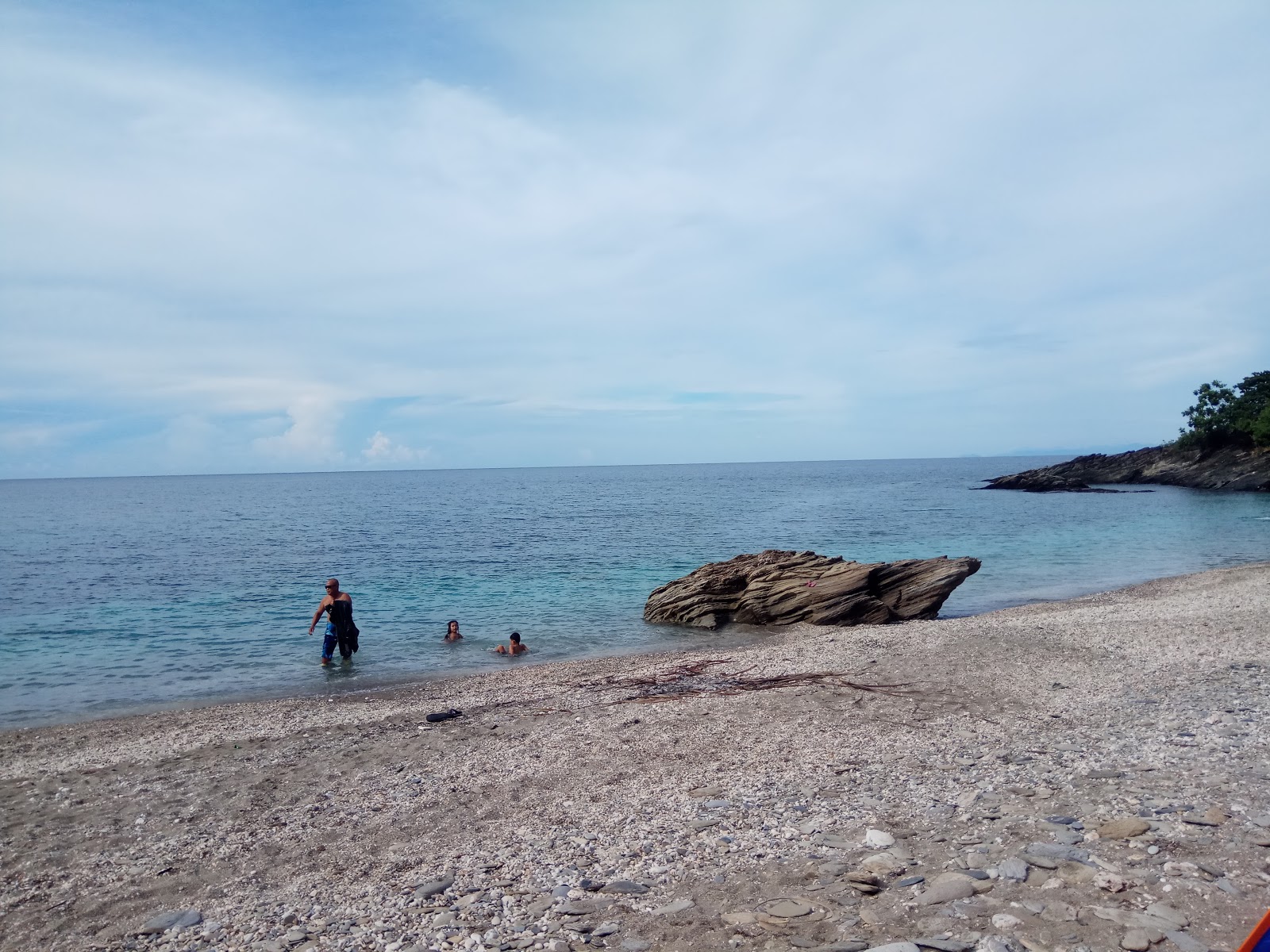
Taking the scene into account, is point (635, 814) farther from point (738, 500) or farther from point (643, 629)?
point (738, 500)

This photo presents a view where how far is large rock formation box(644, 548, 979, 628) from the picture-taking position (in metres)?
23.1

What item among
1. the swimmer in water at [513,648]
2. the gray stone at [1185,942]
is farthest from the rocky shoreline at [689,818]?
the swimmer in water at [513,648]

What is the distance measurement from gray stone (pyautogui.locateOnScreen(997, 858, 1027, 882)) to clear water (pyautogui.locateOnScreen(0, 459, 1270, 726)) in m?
15.3

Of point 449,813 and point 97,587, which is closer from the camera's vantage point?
point 449,813

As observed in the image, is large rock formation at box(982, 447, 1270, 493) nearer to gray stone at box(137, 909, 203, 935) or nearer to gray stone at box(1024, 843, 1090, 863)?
gray stone at box(1024, 843, 1090, 863)

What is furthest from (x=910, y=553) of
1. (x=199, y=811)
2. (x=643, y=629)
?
(x=199, y=811)

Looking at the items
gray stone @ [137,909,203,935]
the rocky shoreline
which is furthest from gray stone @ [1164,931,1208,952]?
gray stone @ [137,909,203,935]

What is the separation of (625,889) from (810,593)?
1813 cm

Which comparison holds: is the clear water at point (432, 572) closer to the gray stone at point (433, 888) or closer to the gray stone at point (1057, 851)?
the gray stone at point (433, 888)

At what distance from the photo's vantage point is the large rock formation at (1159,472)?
84062 mm

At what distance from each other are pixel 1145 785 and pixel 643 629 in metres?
17.1

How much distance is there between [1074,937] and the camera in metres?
5.05

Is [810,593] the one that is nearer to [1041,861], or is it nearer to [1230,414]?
[1041,861]

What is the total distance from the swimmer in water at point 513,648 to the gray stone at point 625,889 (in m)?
14.7
